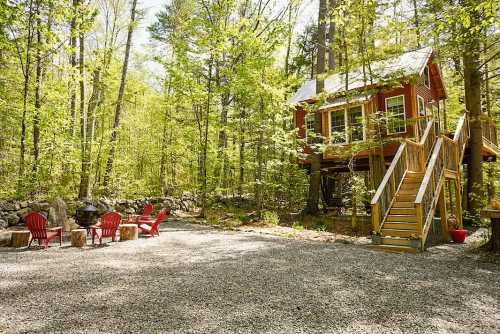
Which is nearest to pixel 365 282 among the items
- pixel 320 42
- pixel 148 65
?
pixel 320 42

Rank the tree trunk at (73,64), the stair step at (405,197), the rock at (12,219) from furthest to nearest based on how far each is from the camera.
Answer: the tree trunk at (73,64), the rock at (12,219), the stair step at (405,197)

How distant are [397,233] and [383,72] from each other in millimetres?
5548

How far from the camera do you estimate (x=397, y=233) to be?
7152 millimetres

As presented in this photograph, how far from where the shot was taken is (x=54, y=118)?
10.8 metres

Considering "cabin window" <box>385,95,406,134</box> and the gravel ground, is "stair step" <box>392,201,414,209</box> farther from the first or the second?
"cabin window" <box>385,95,406,134</box>

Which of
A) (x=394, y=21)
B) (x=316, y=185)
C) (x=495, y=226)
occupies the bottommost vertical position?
(x=495, y=226)

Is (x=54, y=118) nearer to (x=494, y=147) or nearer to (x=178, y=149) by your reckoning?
(x=178, y=149)

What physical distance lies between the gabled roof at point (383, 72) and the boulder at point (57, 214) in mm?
9150

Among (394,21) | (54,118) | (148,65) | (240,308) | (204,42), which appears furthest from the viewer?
(148,65)

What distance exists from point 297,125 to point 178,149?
6330 millimetres

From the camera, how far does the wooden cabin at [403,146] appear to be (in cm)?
732

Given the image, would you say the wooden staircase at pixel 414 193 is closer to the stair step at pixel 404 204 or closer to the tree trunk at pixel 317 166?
the stair step at pixel 404 204

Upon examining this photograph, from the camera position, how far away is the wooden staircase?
700cm

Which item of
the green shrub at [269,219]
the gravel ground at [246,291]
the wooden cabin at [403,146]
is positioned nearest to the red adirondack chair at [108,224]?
the gravel ground at [246,291]
